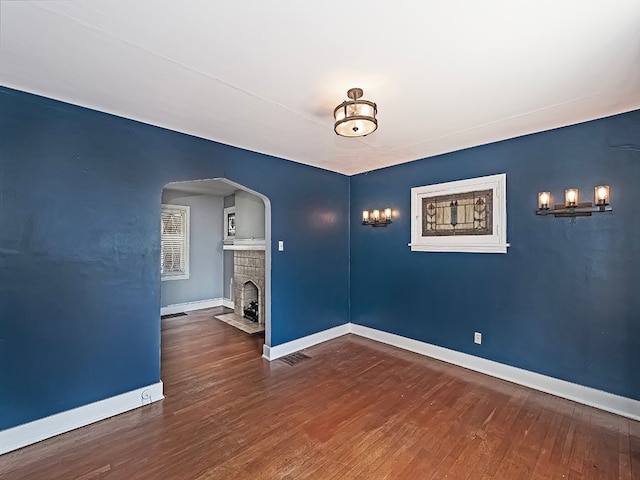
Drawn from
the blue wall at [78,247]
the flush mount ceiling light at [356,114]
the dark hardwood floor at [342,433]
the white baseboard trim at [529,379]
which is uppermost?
the flush mount ceiling light at [356,114]

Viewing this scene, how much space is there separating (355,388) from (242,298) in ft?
11.0

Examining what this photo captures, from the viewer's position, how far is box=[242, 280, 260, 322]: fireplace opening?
5.80 metres

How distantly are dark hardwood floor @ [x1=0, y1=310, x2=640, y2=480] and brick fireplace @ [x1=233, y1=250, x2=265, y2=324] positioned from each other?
1907 mm

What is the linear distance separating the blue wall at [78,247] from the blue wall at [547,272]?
3075 mm

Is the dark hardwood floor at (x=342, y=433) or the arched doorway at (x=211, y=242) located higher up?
the arched doorway at (x=211, y=242)

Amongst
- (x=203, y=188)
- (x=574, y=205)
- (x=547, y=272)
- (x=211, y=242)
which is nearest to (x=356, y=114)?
(x=574, y=205)

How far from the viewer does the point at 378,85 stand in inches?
89.5

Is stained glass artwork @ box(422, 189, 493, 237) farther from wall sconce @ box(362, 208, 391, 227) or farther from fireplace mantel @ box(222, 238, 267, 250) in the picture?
fireplace mantel @ box(222, 238, 267, 250)

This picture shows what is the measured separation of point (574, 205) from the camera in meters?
2.90

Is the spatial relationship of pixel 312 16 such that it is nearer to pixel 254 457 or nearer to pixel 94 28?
pixel 94 28

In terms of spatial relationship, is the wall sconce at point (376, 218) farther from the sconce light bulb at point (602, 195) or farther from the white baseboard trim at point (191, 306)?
the white baseboard trim at point (191, 306)

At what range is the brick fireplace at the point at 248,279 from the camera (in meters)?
5.34

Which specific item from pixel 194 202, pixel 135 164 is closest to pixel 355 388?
pixel 135 164

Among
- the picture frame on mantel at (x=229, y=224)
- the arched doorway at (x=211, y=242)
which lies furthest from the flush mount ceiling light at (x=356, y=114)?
the picture frame on mantel at (x=229, y=224)
